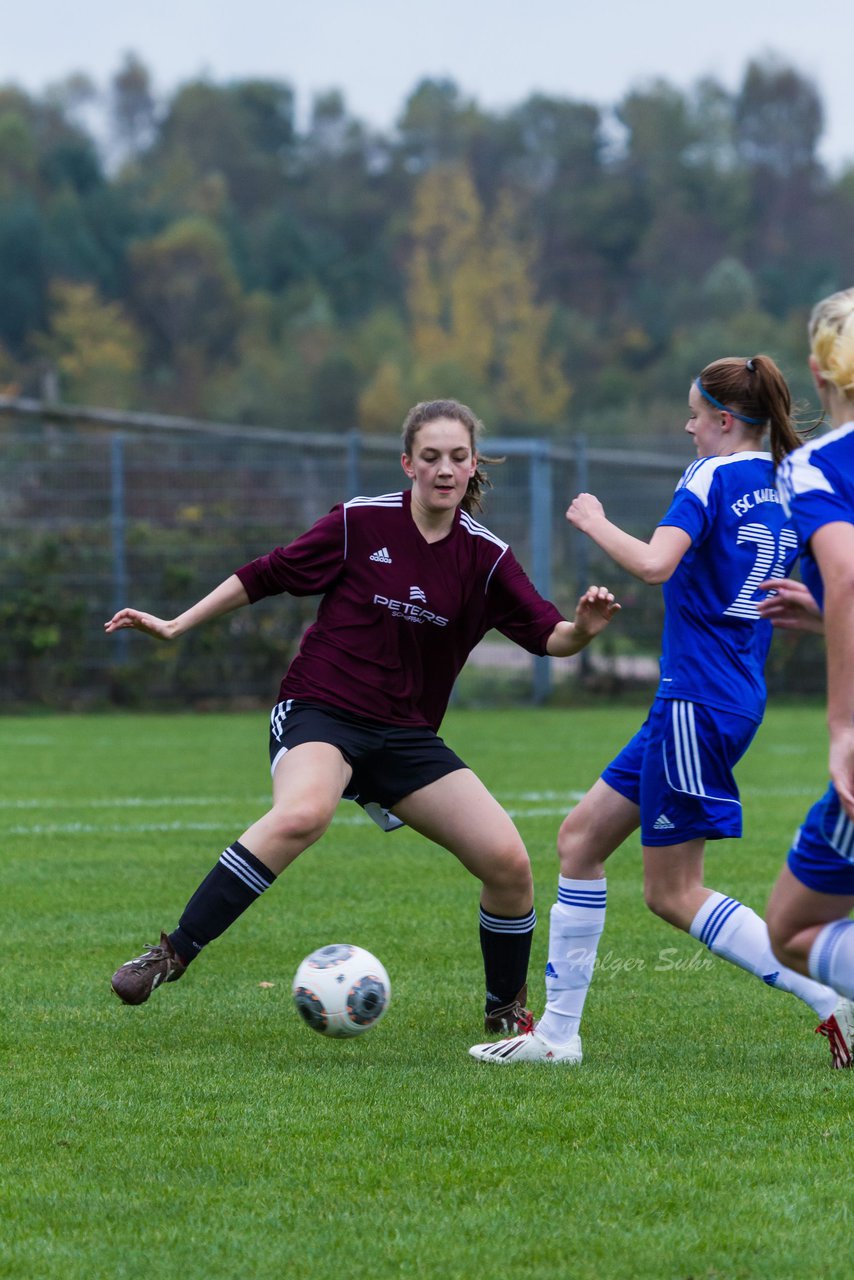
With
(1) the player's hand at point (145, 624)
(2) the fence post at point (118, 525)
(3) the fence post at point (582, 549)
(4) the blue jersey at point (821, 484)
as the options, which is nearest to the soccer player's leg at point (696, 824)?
(4) the blue jersey at point (821, 484)

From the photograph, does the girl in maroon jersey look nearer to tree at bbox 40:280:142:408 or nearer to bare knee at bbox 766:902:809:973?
bare knee at bbox 766:902:809:973

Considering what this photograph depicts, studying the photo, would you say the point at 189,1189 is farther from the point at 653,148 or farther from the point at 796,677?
the point at 653,148

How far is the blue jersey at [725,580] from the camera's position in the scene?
4547 millimetres

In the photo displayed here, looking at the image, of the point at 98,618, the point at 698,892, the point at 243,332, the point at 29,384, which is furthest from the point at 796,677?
the point at 243,332

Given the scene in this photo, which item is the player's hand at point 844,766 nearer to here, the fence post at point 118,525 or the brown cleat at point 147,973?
the brown cleat at point 147,973

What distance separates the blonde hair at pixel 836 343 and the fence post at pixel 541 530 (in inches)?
596

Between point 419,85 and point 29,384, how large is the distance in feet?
160

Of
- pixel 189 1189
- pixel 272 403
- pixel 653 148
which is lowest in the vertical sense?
pixel 272 403

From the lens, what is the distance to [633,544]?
13.8ft

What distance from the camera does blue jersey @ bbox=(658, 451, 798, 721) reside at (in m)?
4.55

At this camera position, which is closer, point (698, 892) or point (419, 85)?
point (698, 892)

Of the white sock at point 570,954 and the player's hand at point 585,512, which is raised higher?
the player's hand at point 585,512

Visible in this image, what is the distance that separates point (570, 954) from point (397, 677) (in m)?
0.97

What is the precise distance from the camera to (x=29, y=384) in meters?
93.8
